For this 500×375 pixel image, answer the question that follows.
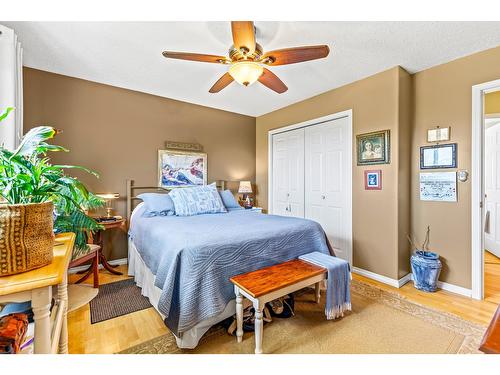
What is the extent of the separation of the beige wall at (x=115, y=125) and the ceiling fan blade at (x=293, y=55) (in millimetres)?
2224

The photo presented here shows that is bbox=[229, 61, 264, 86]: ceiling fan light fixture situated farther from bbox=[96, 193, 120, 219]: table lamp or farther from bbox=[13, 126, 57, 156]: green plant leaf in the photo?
bbox=[96, 193, 120, 219]: table lamp

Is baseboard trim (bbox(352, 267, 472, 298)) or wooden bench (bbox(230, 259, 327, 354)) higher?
wooden bench (bbox(230, 259, 327, 354))

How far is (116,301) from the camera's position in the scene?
224 cm

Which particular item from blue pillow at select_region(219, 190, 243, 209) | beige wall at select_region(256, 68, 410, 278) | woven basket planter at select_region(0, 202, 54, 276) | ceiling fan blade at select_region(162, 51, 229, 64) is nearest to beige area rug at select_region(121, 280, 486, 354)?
beige wall at select_region(256, 68, 410, 278)

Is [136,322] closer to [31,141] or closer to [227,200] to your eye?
[31,141]

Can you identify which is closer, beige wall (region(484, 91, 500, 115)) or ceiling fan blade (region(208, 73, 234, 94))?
ceiling fan blade (region(208, 73, 234, 94))

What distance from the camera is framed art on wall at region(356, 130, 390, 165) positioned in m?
2.67

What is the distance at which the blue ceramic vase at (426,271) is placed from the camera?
93.9 inches

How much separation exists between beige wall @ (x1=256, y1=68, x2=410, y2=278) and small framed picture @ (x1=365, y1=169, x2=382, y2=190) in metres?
0.06

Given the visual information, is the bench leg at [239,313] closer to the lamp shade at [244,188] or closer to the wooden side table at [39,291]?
the wooden side table at [39,291]

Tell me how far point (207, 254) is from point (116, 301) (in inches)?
52.5

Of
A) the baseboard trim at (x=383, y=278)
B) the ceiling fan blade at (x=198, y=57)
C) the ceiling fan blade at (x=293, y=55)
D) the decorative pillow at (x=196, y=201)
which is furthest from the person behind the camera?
the decorative pillow at (x=196, y=201)

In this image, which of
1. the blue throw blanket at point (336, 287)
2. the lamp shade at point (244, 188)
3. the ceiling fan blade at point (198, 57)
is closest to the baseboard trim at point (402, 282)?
the blue throw blanket at point (336, 287)
